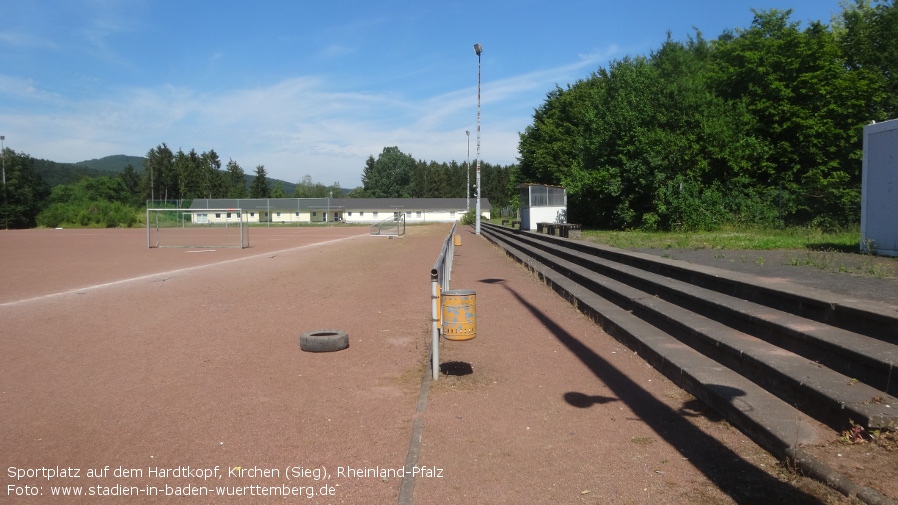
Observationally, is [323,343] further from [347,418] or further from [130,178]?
[130,178]

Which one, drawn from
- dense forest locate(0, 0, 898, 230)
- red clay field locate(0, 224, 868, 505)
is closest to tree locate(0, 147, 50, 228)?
dense forest locate(0, 0, 898, 230)

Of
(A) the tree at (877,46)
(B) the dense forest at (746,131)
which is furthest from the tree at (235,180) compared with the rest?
(A) the tree at (877,46)

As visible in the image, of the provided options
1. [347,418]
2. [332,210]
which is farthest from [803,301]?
[332,210]

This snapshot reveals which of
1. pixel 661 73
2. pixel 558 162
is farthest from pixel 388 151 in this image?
pixel 661 73

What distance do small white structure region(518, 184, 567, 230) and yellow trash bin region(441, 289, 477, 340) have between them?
997 inches

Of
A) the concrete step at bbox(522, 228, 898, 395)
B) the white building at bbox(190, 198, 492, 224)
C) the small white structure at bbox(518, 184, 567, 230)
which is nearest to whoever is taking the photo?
the concrete step at bbox(522, 228, 898, 395)

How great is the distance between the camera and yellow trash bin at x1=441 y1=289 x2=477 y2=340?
6.74 m

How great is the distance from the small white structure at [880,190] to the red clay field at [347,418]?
6.71 m

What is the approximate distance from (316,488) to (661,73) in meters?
31.1

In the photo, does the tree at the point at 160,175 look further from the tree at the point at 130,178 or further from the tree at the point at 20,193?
the tree at the point at 20,193

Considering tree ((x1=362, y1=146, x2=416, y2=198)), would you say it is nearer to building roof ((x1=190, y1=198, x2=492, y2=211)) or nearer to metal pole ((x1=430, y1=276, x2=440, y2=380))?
building roof ((x1=190, y1=198, x2=492, y2=211))

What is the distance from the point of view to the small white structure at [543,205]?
3175 cm

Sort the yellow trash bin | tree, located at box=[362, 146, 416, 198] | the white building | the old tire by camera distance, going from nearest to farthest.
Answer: the yellow trash bin, the old tire, the white building, tree, located at box=[362, 146, 416, 198]

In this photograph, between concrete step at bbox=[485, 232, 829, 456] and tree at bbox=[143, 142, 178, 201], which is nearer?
concrete step at bbox=[485, 232, 829, 456]
